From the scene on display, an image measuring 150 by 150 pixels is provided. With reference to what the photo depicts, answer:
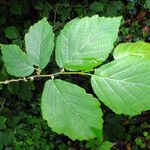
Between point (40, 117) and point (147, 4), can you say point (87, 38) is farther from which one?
point (147, 4)

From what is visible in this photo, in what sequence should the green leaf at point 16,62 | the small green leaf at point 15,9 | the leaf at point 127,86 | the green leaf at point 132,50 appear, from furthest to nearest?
the small green leaf at point 15,9, the green leaf at point 16,62, the green leaf at point 132,50, the leaf at point 127,86

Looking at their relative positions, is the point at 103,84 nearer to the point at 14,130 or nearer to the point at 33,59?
the point at 33,59

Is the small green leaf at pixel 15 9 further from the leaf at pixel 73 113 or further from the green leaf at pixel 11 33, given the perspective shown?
the leaf at pixel 73 113

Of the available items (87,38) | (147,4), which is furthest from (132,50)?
(147,4)

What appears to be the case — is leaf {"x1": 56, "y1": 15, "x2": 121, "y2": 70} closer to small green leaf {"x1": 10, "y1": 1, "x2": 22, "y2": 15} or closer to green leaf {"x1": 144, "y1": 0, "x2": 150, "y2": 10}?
small green leaf {"x1": 10, "y1": 1, "x2": 22, "y2": 15}

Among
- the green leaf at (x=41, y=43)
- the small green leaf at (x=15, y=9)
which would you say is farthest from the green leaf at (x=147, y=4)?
the green leaf at (x=41, y=43)

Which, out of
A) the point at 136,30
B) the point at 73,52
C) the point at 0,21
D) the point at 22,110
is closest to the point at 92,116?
the point at 73,52
